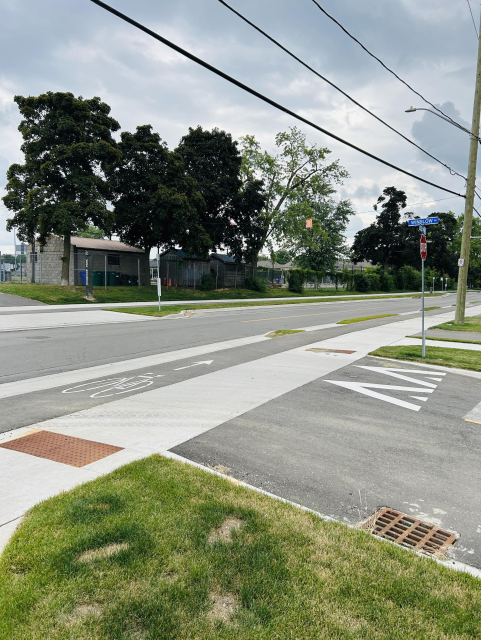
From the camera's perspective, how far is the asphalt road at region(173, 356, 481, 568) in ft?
12.7

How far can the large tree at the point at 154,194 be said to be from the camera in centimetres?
3362

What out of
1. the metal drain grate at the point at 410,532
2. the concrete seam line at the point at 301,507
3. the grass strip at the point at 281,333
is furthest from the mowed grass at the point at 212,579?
the grass strip at the point at 281,333

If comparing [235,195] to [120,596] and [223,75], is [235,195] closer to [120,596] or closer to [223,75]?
[223,75]

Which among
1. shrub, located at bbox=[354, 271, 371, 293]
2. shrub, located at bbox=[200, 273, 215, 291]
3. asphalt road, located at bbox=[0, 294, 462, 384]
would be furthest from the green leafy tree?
asphalt road, located at bbox=[0, 294, 462, 384]

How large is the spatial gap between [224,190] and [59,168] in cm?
1553

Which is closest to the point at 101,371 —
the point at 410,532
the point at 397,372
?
the point at 397,372

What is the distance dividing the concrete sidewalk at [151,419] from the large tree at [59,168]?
23146 millimetres

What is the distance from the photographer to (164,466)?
171 inches

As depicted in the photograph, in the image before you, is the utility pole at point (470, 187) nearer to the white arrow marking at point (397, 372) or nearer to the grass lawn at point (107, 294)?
the white arrow marking at point (397, 372)

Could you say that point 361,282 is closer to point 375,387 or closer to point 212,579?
point 375,387

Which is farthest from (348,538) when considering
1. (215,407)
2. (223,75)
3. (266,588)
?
(223,75)

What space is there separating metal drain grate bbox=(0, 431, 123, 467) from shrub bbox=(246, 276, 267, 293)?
40.4m

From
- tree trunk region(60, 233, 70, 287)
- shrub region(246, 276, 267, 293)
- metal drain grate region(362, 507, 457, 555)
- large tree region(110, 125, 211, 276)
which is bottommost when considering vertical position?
metal drain grate region(362, 507, 457, 555)

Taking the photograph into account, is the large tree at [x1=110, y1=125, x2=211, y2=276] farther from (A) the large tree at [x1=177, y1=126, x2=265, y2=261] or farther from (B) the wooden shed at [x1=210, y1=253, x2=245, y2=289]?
(B) the wooden shed at [x1=210, y1=253, x2=245, y2=289]
